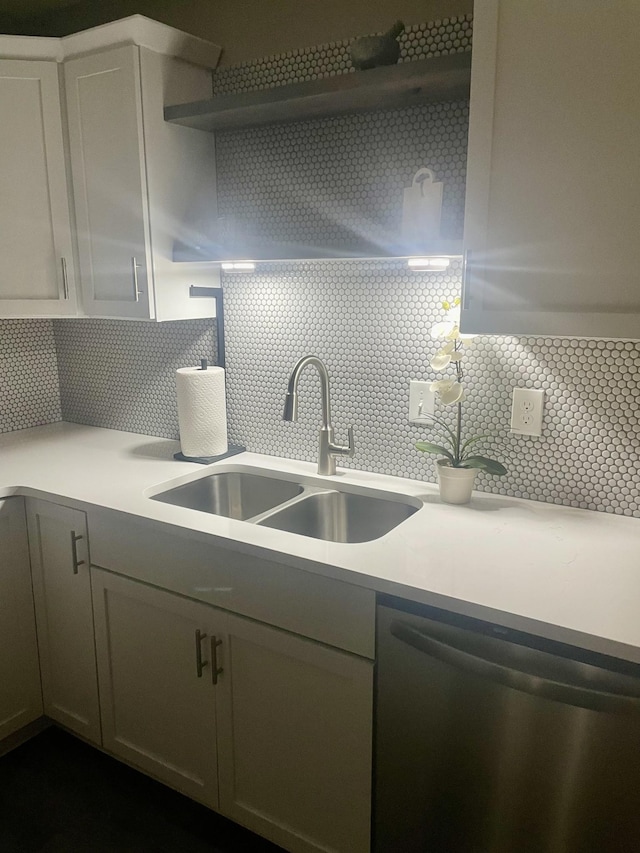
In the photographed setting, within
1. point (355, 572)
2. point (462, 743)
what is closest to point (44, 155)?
point (355, 572)

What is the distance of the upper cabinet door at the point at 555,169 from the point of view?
3.99 feet

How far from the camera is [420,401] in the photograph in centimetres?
184

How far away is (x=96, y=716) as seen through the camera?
1951 millimetres

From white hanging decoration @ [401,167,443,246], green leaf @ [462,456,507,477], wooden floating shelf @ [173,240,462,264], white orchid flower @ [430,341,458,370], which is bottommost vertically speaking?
green leaf @ [462,456,507,477]

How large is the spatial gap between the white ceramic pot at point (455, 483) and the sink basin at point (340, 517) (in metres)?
0.15

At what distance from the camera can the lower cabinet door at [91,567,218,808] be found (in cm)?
167

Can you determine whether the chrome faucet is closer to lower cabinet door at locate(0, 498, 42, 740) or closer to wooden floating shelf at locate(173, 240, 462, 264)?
wooden floating shelf at locate(173, 240, 462, 264)

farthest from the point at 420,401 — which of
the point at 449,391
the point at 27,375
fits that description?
the point at 27,375

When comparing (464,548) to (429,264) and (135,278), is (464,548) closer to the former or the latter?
(429,264)

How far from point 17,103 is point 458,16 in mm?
1331

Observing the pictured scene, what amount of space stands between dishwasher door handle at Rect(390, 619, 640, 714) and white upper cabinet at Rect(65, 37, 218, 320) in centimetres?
125

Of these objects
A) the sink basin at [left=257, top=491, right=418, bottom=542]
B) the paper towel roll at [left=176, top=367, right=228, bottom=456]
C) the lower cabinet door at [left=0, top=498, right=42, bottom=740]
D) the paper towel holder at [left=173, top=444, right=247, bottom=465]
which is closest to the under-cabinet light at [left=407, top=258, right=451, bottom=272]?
the sink basin at [left=257, top=491, right=418, bottom=542]

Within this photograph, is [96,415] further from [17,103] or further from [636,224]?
[636,224]

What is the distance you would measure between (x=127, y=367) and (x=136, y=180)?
794 millimetres
